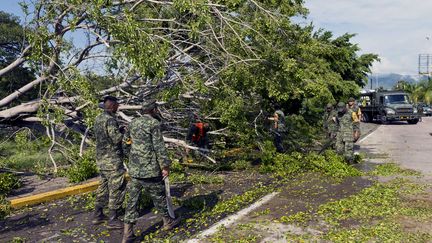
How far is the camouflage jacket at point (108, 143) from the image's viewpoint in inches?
240

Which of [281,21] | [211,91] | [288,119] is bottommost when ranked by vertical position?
[288,119]

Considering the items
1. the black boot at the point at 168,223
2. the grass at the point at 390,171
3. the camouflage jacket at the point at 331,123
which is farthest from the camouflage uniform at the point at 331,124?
the black boot at the point at 168,223

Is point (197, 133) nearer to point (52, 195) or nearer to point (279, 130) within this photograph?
point (279, 130)

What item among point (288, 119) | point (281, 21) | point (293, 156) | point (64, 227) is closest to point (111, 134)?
point (64, 227)

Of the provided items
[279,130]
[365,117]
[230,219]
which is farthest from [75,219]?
[365,117]

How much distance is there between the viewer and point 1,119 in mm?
9805

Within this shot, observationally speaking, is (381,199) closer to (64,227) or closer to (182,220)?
(182,220)

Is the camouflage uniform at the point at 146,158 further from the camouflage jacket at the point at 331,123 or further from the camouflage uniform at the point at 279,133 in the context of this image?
the camouflage jacket at the point at 331,123

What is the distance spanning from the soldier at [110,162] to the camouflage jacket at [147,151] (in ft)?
2.12

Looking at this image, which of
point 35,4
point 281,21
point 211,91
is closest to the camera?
point 35,4

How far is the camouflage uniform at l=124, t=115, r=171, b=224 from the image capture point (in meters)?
5.50

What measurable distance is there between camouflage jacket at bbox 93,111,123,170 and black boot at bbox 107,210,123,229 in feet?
2.27

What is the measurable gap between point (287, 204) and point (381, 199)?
1.75 meters

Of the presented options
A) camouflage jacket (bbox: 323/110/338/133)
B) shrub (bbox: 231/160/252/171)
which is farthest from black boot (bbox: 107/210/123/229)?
camouflage jacket (bbox: 323/110/338/133)
